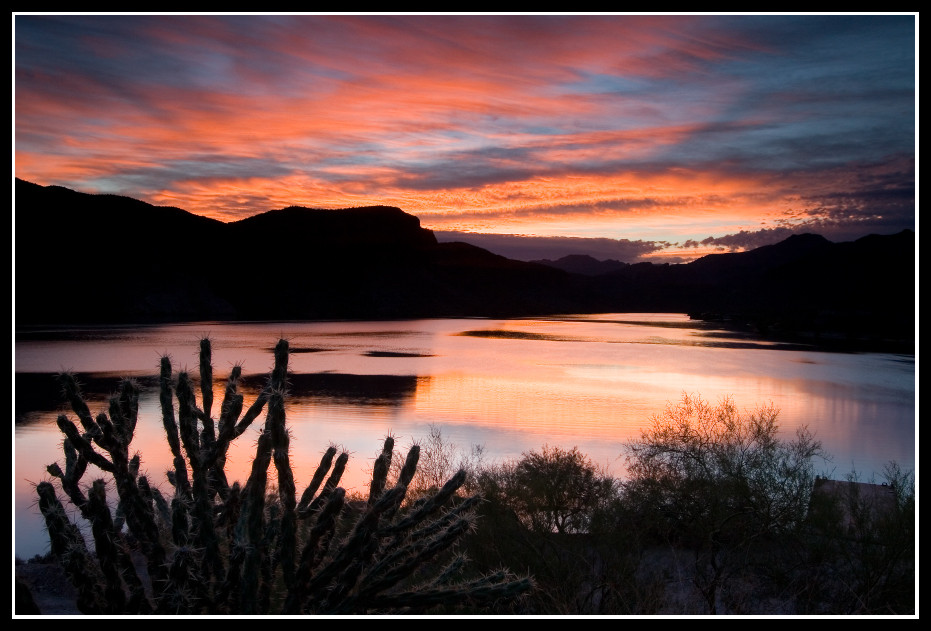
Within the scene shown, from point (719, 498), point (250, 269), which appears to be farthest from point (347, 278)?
point (719, 498)

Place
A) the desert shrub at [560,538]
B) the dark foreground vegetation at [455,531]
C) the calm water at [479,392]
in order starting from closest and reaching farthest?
the dark foreground vegetation at [455,531] < the desert shrub at [560,538] < the calm water at [479,392]

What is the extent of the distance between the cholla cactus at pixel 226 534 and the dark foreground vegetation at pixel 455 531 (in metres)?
0.01

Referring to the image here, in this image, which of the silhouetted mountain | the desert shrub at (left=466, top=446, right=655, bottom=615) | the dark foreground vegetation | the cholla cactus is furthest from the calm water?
the silhouetted mountain

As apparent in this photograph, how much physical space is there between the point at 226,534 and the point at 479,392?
30.2m

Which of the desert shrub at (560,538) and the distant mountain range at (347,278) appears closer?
the desert shrub at (560,538)

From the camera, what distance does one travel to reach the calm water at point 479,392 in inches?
787

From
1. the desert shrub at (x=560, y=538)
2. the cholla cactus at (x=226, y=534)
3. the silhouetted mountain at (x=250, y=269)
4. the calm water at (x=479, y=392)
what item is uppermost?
the silhouetted mountain at (x=250, y=269)

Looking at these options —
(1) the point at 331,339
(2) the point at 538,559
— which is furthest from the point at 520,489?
(1) the point at 331,339

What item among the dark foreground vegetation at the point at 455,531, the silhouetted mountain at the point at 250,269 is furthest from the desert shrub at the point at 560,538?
the silhouetted mountain at the point at 250,269

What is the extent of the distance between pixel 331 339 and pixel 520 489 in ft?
194

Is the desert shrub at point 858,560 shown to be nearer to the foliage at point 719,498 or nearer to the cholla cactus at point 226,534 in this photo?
the foliage at point 719,498

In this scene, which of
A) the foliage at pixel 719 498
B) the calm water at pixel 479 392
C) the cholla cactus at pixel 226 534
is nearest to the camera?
the cholla cactus at pixel 226 534

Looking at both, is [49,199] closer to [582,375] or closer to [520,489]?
[582,375]

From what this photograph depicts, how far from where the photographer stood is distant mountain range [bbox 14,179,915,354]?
57656 millimetres
